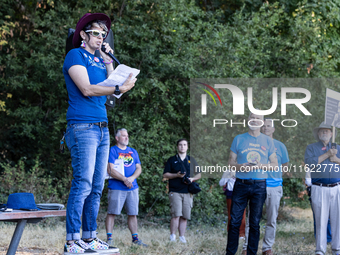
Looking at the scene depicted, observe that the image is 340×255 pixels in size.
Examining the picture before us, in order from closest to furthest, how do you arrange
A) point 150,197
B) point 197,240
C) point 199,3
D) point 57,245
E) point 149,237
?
point 57,245 → point 197,240 → point 149,237 → point 150,197 → point 199,3

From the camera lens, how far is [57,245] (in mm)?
5980

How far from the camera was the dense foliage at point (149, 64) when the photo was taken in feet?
34.9

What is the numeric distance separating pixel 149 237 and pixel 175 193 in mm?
1069

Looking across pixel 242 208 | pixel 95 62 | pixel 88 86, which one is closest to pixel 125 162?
pixel 242 208

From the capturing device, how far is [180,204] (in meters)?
7.39

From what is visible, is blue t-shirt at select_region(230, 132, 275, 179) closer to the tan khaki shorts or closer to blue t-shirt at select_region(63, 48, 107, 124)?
the tan khaki shorts

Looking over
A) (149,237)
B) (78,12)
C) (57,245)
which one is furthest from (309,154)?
(78,12)

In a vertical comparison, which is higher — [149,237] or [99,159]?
[99,159]

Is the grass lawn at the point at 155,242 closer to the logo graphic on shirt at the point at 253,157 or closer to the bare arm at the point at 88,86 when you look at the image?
the logo graphic on shirt at the point at 253,157

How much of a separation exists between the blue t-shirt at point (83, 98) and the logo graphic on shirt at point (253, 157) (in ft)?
8.67

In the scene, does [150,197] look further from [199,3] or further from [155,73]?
[199,3]

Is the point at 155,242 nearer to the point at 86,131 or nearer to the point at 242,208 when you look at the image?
the point at 242,208

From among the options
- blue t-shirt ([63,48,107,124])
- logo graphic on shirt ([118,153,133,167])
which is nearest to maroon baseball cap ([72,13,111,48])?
blue t-shirt ([63,48,107,124])

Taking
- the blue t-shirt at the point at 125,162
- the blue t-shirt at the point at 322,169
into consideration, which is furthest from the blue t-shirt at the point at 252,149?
the blue t-shirt at the point at 125,162
